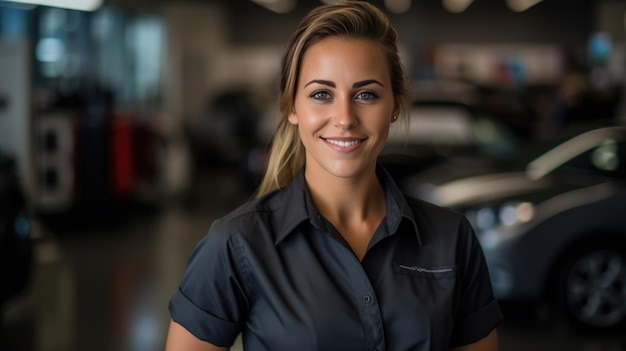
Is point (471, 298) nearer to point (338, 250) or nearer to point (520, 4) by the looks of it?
point (338, 250)

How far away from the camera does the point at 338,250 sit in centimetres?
181

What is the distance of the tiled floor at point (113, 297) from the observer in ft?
17.2

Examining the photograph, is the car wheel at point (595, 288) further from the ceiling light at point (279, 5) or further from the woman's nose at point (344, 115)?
the ceiling light at point (279, 5)

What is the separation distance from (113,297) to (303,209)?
4865 mm

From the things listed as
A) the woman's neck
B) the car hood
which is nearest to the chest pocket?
the woman's neck

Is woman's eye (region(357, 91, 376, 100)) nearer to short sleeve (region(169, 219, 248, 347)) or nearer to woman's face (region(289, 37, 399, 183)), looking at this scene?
woman's face (region(289, 37, 399, 183))

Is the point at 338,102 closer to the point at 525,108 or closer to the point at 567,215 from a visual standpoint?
the point at 567,215

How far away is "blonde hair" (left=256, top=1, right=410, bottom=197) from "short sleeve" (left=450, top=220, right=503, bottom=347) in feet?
1.19

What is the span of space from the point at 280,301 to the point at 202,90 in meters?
17.1

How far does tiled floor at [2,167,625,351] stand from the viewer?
5230mm

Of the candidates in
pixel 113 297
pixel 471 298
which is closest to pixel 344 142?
pixel 471 298

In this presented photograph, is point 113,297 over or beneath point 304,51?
beneath

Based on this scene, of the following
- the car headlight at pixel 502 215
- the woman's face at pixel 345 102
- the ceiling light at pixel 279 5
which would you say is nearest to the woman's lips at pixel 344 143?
the woman's face at pixel 345 102

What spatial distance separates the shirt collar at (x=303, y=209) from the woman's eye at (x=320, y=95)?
20 cm
